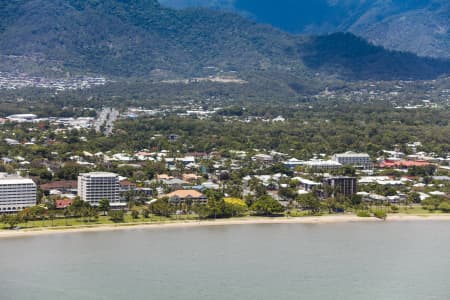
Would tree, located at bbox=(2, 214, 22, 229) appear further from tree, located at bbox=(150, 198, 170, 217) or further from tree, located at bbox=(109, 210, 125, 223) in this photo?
tree, located at bbox=(150, 198, 170, 217)

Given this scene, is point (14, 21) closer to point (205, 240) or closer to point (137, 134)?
point (137, 134)

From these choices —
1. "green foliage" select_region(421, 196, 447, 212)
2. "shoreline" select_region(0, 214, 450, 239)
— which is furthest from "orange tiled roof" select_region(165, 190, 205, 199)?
"green foliage" select_region(421, 196, 447, 212)

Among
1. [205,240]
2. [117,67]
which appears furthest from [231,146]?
[117,67]

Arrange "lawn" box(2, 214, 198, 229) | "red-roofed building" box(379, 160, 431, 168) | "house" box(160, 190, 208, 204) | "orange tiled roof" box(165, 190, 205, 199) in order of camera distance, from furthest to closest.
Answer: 1. "red-roofed building" box(379, 160, 431, 168)
2. "orange tiled roof" box(165, 190, 205, 199)
3. "house" box(160, 190, 208, 204)
4. "lawn" box(2, 214, 198, 229)

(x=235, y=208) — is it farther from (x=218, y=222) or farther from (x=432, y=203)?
(x=432, y=203)

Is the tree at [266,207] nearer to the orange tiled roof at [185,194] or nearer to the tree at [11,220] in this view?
the orange tiled roof at [185,194]

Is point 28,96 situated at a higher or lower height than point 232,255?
higher
